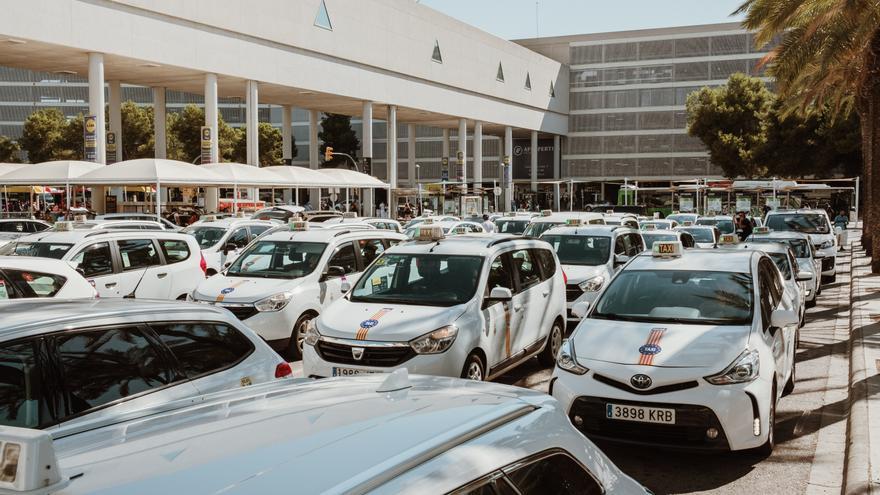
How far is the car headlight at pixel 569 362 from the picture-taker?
6.92 meters

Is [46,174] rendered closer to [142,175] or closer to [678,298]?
[142,175]

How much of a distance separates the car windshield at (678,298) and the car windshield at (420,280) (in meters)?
1.63

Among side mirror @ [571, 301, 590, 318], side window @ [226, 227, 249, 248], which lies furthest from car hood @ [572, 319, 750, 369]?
side window @ [226, 227, 249, 248]

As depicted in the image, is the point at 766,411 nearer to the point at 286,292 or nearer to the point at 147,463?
the point at 147,463

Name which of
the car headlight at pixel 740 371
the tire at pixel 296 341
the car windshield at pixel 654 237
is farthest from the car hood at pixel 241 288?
the car windshield at pixel 654 237

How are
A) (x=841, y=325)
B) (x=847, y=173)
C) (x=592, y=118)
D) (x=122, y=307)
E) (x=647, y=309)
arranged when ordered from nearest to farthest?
(x=122, y=307)
(x=647, y=309)
(x=841, y=325)
(x=847, y=173)
(x=592, y=118)

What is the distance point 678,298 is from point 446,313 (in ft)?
7.67

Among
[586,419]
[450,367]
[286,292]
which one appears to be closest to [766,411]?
[586,419]

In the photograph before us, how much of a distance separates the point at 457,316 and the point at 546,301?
2.53m

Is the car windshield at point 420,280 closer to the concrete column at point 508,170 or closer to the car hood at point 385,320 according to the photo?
the car hood at point 385,320

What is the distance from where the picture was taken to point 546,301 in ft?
35.1

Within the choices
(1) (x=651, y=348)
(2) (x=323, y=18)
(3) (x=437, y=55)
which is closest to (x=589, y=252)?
(1) (x=651, y=348)

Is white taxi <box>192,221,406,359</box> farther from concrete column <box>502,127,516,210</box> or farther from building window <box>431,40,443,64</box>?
concrete column <box>502,127,516,210</box>

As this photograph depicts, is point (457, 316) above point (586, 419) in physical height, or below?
above
